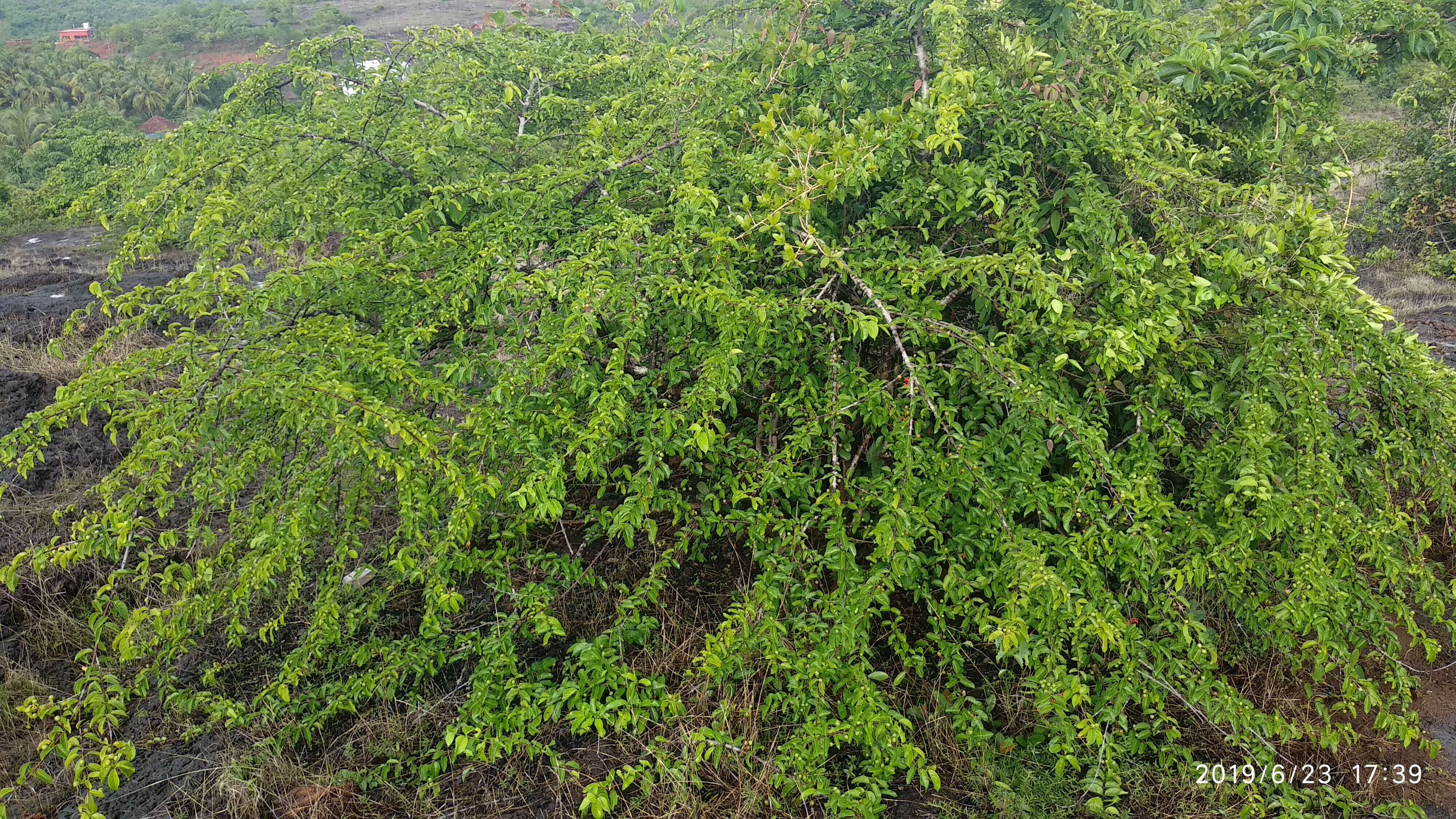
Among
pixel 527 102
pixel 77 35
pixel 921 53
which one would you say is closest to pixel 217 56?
pixel 77 35

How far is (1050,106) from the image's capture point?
9.32 ft

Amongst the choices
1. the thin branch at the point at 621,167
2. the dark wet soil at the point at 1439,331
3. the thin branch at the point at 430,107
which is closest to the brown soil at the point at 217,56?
the thin branch at the point at 430,107

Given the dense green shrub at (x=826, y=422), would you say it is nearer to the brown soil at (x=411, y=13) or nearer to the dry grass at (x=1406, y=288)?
the dry grass at (x=1406, y=288)

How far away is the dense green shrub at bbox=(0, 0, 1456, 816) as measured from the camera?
2.45 meters

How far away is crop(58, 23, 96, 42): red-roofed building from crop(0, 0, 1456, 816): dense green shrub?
3404 centimetres

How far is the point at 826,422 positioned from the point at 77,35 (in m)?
36.8

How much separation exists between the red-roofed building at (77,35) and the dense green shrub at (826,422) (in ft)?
112

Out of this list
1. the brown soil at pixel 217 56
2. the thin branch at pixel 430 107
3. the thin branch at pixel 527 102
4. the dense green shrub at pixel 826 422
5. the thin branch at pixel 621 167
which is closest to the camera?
the dense green shrub at pixel 826 422

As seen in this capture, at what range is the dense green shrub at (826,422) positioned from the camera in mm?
2447

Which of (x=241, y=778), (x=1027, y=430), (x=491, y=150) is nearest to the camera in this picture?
(x=1027, y=430)

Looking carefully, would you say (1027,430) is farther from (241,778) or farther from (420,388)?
(241,778)

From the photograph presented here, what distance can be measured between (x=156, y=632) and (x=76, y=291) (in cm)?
744

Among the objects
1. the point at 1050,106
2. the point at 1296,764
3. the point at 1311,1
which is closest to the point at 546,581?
the point at 1050,106

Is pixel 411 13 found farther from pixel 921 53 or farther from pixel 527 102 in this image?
pixel 921 53
